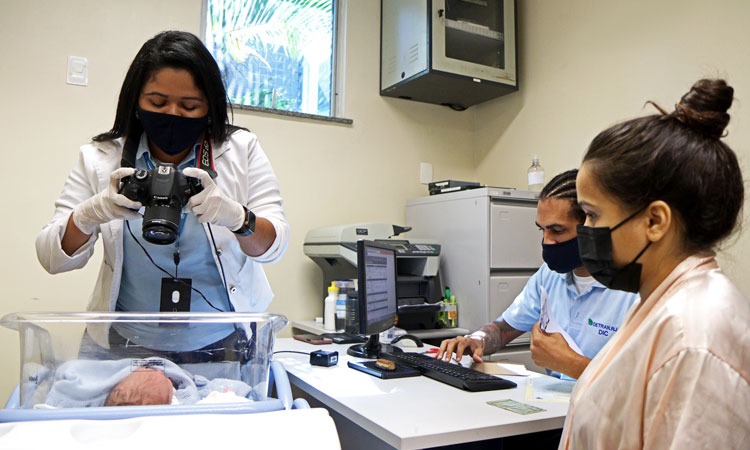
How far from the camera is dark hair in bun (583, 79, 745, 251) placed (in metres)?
0.81

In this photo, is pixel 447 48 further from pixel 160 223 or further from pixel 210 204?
pixel 160 223

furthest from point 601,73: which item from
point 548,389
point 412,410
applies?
point 412,410

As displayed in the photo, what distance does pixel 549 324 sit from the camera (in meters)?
1.50

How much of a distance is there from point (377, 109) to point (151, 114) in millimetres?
1912

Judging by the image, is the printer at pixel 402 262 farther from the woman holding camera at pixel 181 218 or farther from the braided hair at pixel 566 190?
the woman holding camera at pixel 181 218

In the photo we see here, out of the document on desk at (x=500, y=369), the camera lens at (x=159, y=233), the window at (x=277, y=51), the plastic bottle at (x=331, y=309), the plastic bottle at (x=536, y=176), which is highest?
the window at (x=277, y=51)

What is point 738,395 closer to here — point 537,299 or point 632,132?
point 632,132

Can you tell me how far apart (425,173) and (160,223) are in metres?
2.31

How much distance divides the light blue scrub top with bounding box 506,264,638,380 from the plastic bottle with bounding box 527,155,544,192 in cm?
104

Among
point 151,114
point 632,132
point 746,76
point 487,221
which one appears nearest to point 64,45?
point 151,114

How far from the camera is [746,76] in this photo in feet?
6.51

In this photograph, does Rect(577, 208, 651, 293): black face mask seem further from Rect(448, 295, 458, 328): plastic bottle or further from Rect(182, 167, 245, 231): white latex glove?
Rect(448, 295, 458, 328): plastic bottle

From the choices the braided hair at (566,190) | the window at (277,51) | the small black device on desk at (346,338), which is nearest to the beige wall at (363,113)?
the window at (277,51)

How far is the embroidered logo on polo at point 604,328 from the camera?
148 centimetres
